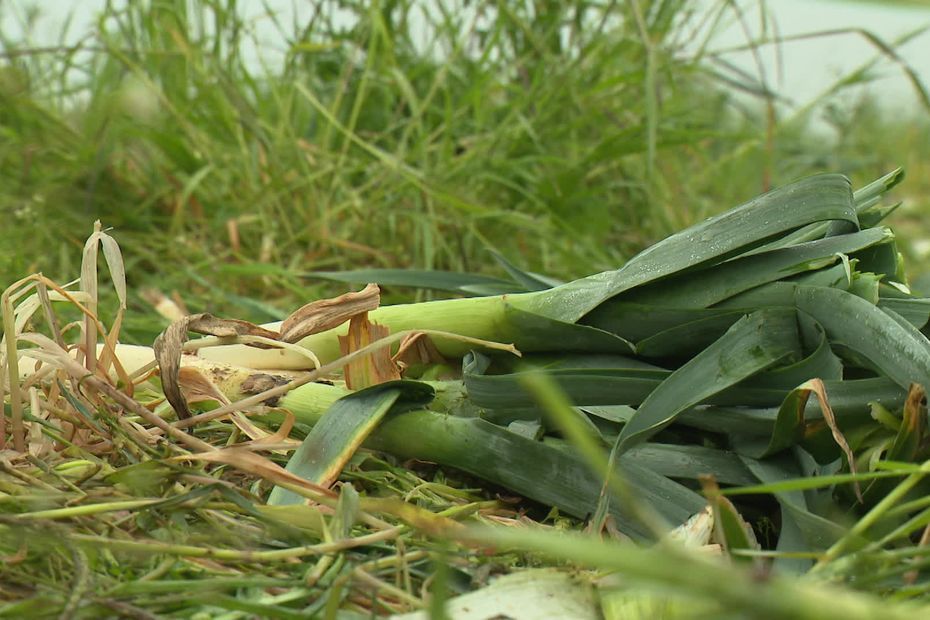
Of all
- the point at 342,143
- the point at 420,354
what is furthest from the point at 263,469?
the point at 342,143

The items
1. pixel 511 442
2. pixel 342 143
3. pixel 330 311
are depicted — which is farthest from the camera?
pixel 342 143

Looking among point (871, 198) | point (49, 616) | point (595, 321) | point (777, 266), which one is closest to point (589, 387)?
point (595, 321)

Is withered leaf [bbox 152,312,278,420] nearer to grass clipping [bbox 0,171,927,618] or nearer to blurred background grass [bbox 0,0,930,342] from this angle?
grass clipping [bbox 0,171,927,618]

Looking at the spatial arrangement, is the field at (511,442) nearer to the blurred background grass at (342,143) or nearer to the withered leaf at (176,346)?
the withered leaf at (176,346)

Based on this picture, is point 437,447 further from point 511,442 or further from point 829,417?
point 829,417

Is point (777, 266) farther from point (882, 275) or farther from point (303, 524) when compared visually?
point (303, 524)

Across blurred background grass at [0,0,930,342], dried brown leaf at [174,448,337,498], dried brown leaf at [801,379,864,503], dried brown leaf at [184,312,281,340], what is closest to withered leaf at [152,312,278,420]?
dried brown leaf at [184,312,281,340]

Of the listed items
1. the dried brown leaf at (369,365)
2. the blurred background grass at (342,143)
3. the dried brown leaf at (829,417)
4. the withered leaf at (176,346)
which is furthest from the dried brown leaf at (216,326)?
the blurred background grass at (342,143)
